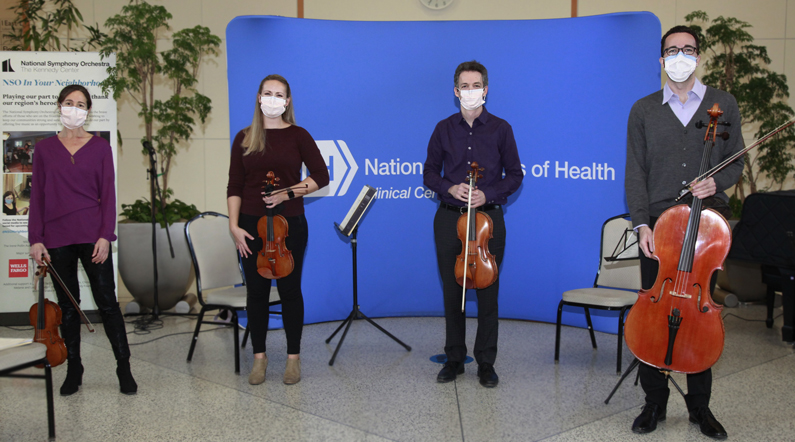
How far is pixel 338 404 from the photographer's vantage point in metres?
2.80

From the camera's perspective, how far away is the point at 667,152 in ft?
7.81

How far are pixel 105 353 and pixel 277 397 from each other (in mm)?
1489

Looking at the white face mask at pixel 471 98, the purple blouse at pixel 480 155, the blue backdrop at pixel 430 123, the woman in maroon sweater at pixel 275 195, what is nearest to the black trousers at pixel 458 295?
the purple blouse at pixel 480 155

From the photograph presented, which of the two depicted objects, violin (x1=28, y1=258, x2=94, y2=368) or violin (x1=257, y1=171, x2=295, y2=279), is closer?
violin (x1=28, y1=258, x2=94, y2=368)

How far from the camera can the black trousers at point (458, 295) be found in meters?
3.04

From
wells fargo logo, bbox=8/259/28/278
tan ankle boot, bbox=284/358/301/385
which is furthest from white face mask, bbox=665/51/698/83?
wells fargo logo, bbox=8/259/28/278

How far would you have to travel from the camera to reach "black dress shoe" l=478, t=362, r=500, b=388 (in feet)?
9.87

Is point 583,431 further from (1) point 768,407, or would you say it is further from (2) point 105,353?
(2) point 105,353

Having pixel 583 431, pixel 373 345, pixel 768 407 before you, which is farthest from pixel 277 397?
pixel 768 407

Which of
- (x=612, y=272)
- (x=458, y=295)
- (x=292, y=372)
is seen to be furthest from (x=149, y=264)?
(x=612, y=272)

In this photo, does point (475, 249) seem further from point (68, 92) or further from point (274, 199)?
point (68, 92)

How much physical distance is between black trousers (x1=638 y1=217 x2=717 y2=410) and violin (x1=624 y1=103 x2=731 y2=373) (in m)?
0.23

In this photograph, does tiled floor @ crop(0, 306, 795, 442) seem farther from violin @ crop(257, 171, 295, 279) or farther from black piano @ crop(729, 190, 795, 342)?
violin @ crop(257, 171, 295, 279)

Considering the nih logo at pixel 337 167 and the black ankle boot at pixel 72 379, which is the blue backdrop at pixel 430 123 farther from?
the black ankle boot at pixel 72 379
